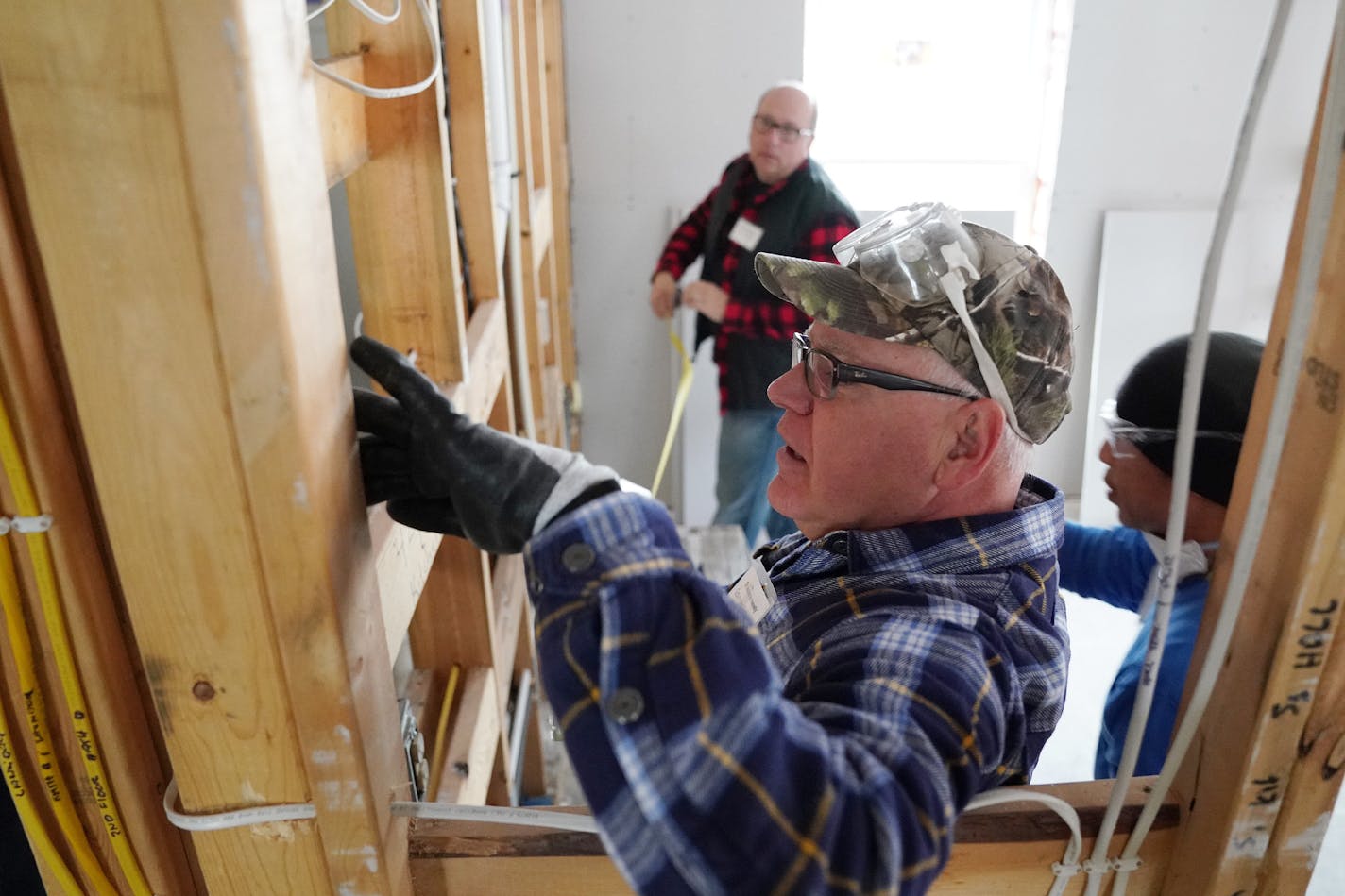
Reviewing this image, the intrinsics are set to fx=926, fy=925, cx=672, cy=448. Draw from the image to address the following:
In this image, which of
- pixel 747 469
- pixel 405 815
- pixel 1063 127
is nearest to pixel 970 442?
pixel 405 815

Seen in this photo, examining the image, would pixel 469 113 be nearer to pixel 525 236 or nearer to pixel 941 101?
pixel 525 236

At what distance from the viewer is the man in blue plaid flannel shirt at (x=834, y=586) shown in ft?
1.95

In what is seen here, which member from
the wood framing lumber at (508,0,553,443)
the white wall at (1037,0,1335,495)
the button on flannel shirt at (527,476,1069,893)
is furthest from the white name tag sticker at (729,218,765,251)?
the button on flannel shirt at (527,476,1069,893)

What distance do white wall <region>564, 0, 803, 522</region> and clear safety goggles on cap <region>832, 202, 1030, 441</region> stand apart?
8.84ft

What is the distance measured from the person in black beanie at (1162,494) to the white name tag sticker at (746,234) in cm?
165

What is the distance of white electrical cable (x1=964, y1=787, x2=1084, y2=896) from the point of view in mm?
771

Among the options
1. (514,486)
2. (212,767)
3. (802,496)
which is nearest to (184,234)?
(514,486)

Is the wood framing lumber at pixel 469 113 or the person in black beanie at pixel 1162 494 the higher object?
the wood framing lumber at pixel 469 113

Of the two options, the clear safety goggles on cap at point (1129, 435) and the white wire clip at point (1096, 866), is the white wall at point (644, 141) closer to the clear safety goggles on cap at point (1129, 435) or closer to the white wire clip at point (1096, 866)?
the clear safety goggles on cap at point (1129, 435)

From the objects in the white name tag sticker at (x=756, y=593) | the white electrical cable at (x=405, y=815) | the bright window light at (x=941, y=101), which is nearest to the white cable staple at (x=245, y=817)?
the white electrical cable at (x=405, y=815)

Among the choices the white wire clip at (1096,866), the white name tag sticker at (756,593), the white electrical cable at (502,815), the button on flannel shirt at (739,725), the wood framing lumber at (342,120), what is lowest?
the white wire clip at (1096,866)

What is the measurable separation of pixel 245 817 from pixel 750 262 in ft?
8.03

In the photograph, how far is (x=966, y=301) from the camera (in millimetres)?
919

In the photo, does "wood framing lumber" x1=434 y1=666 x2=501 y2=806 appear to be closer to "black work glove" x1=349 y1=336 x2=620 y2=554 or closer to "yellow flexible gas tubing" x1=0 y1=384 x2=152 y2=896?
"yellow flexible gas tubing" x1=0 y1=384 x2=152 y2=896
